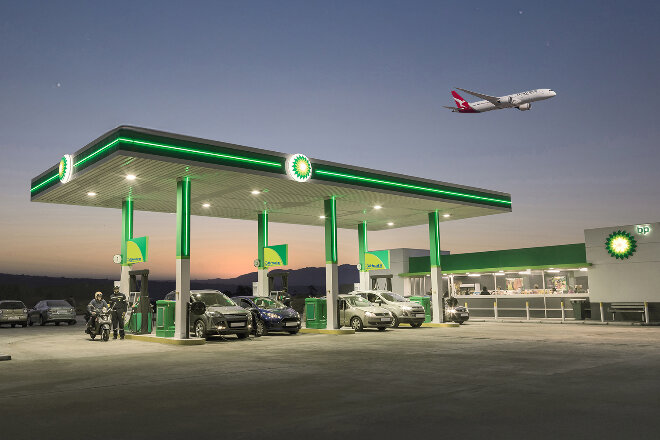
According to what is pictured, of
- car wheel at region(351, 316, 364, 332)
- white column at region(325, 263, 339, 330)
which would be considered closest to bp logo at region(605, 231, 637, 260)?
car wheel at region(351, 316, 364, 332)

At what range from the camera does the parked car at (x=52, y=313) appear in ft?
91.1

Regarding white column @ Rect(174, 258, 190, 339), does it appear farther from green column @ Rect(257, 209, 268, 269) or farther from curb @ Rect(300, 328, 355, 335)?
green column @ Rect(257, 209, 268, 269)

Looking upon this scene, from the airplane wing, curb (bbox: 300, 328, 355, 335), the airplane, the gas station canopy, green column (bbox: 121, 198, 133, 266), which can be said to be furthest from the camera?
the airplane

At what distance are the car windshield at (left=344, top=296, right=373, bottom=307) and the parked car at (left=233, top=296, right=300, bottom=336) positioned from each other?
9.51 feet

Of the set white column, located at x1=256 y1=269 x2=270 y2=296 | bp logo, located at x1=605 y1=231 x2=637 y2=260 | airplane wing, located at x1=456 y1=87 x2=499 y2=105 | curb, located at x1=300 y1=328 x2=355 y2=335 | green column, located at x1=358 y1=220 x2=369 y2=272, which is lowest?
curb, located at x1=300 y1=328 x2=355 y2=335

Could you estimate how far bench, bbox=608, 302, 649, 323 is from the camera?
24109mm

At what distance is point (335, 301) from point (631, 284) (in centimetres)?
1340

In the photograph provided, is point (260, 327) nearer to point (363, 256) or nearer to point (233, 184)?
point (233, 184)

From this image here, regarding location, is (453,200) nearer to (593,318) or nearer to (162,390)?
(593,318)

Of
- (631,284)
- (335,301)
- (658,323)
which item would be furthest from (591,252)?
(335,301)

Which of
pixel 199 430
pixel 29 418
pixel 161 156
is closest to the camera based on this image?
pixel 199 430

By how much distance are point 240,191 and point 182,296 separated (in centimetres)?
523

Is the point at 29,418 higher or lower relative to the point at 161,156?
lower

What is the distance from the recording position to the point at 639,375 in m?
9.18
